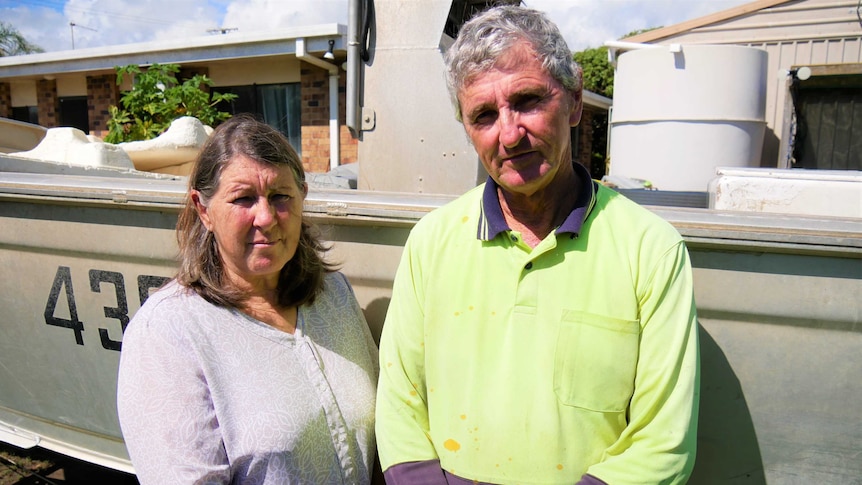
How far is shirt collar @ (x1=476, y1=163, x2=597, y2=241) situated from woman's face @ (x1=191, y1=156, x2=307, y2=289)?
21.4 inches

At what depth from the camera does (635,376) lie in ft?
4.06

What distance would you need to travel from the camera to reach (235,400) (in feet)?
4.61

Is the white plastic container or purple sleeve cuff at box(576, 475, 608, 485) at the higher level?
the white plastic container

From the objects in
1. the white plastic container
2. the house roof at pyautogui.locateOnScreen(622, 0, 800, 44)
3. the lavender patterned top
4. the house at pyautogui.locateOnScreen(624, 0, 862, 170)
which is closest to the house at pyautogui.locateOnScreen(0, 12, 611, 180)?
the house roof at pyautogui.locateOnScreen(622, 0, 800, 44)

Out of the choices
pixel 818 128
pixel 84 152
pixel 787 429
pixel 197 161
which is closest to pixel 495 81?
pixel 197 161

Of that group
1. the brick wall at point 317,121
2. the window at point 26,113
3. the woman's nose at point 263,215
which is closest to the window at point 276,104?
the brick wall at point 317,121

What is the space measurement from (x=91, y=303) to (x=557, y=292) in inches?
73.5

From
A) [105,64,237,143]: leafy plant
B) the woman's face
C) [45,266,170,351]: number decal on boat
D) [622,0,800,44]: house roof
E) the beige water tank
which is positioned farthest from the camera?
[105,64,237,143]: leafy plant

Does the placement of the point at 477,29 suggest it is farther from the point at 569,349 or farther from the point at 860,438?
the point at 860,438

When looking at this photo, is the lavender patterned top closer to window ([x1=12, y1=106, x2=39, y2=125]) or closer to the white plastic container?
the white plastic container

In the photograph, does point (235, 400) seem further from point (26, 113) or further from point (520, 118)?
point (26, 113)

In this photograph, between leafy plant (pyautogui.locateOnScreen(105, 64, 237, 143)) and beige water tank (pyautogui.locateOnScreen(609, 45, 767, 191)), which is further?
leafy plant (pyautogui.locateOnScreen(105, 64, 237, 143))

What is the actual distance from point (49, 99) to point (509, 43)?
14455 mm

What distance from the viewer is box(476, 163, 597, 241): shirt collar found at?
50.9 inches
